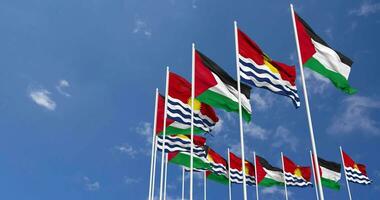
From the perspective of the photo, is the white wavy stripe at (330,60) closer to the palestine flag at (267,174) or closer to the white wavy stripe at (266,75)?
the white wavy stripe at (266,75)

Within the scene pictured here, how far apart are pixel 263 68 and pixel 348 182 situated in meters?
24.8

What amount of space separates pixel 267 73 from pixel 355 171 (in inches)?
1000

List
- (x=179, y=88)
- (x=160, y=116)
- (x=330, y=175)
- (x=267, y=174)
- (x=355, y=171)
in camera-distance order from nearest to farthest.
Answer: (x=179, y=88)
(x=160, y=116)
(x=330, y=175)
(x=267, y=174)
(x=355, y=171)

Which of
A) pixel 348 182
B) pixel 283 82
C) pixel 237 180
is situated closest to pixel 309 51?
pixel 283 82

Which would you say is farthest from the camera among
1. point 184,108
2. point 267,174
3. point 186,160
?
point 267,174

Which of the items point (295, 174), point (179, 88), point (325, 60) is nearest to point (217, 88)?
point (179, 88)

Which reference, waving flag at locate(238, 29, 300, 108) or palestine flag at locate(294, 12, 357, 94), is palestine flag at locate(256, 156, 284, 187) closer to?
waving flag at locate(238, 29, 300, 108)

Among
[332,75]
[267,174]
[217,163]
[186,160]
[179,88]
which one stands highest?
[179,88]

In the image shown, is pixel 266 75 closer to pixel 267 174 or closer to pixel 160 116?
pixel 160 116

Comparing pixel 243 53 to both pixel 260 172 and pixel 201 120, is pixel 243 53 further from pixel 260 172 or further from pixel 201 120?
pixel 260 172

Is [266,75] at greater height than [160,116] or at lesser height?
lesser

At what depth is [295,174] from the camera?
3681cm

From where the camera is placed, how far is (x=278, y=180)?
36156mm

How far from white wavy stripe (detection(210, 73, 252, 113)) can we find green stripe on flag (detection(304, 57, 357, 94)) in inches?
132
